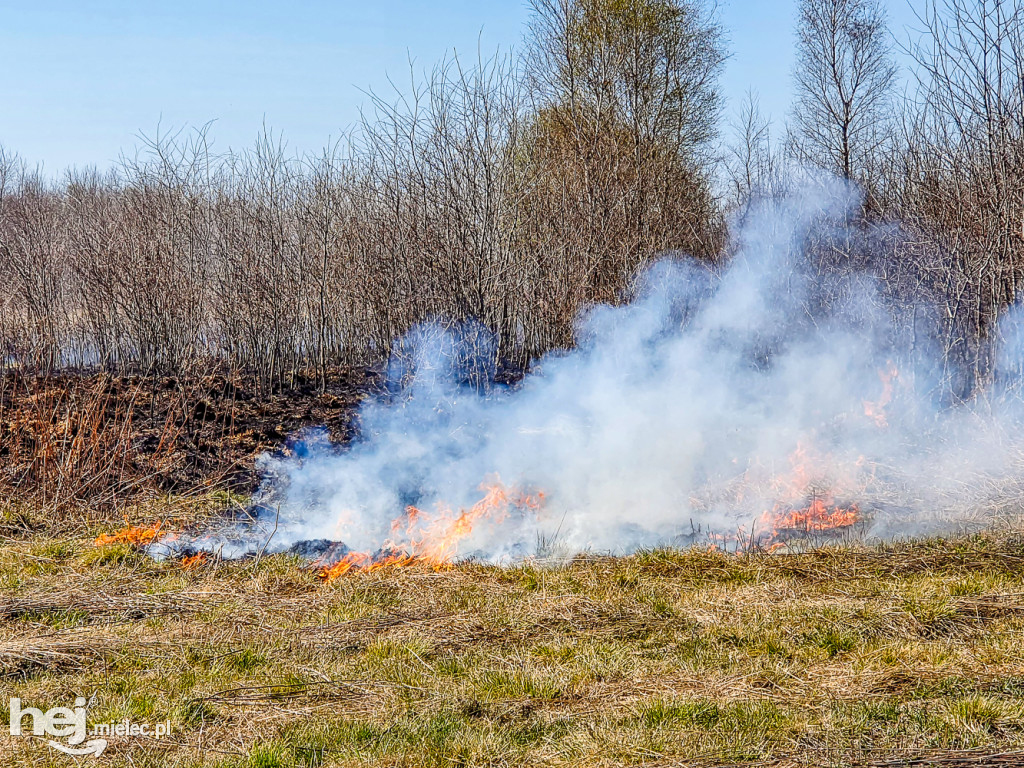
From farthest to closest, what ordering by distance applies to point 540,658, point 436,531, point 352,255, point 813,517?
point 352,255 → point 813,517 → point 436,531 → point 540,658

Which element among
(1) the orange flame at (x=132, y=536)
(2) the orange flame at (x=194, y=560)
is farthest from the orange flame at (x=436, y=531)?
(1) the orange flame at (x=132, y=536)

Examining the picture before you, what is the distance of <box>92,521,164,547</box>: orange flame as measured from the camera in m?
6.61

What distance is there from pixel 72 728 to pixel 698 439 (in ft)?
21.0

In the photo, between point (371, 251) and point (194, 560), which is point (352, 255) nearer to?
point (371, 251)

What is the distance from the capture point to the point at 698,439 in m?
8.68

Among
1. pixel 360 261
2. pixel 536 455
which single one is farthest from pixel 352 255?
pixel 536 455

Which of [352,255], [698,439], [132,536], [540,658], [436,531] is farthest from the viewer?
[352,255]

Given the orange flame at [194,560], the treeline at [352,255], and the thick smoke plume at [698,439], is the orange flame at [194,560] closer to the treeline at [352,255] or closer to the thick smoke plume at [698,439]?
the thick smoke plume at [698,439]

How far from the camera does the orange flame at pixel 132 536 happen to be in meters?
6.61

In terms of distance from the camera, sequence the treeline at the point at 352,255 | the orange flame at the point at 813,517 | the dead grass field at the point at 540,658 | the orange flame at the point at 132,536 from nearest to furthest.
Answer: the dead grass field at the point at 540,658 → the orange flame at the point at 132,536 → the orange flame at the point at 813,517 → the treeline at the point at 352,255

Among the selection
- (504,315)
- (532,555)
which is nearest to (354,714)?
(532,555)

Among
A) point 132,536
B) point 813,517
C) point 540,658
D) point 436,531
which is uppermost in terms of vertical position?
point 132,536

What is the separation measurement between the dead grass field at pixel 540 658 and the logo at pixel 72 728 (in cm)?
5

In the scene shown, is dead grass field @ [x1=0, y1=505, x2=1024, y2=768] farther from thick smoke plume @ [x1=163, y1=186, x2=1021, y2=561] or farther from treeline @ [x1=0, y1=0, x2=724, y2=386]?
treeline @ [x1=0, y1=0, x2=724, y2=386]
